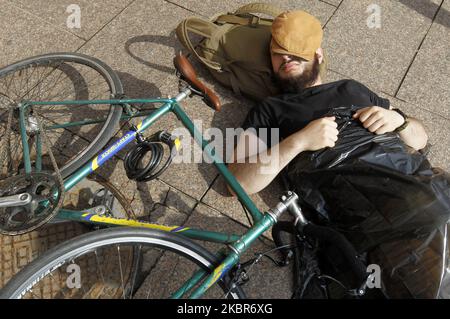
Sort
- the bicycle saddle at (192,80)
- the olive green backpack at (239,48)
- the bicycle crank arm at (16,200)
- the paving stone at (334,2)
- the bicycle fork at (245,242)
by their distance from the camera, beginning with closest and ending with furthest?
1. the bicycle fork at (245,242)
2. the bicycle crank arm at (16,200)
3. the bicycle saddle at (192,80)
4. the olive green backpack at (239,48)
5. the paving stone at (334,2)

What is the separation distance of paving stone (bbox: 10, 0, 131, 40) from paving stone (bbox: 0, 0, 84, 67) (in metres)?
0.07

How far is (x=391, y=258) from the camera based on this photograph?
2.03 metres

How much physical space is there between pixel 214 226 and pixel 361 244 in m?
1.02

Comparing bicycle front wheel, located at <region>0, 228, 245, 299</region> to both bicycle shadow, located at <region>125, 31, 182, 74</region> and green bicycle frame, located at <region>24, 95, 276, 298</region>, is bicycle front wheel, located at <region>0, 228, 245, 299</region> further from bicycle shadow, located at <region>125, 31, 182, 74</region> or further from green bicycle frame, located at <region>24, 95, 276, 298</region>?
bicycle shadow, located at <region>125, 31, 182, 74</region>

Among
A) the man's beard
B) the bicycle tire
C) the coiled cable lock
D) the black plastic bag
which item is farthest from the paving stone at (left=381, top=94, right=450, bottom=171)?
the bicycle tire

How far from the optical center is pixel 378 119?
2455mm

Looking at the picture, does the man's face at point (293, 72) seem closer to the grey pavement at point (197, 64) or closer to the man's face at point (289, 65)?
the man's face at point (289, 65)

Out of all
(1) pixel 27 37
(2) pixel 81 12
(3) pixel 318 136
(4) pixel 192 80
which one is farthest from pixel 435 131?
(1) pixel 27 37

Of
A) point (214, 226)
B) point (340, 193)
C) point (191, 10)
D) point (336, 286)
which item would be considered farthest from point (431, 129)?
point (191, 10)

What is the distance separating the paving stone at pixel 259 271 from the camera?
2438 mm

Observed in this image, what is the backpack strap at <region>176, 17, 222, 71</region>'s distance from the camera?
2994mm

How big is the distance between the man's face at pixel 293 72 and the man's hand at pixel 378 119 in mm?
467

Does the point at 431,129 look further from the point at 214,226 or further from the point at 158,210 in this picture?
the point at 158,210

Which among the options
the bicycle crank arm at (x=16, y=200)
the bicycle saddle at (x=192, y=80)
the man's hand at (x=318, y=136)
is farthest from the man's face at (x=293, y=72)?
the bicycle crank arm at (x=16, y=200)
